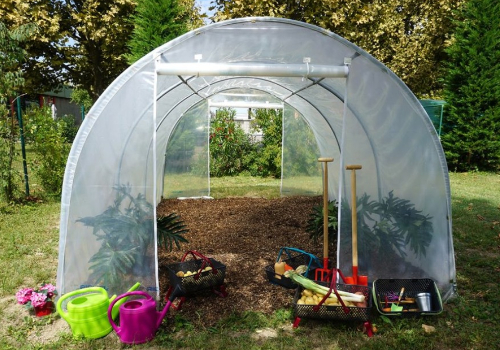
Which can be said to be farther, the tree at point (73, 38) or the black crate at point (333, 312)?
the tree at point (73, 38)

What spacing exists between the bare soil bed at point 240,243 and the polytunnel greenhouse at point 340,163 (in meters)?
0.61

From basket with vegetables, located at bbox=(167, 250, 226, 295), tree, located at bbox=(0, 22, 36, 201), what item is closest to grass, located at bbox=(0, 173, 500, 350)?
basket with vegetables, located at bbox=(167, 250, 226, 295)

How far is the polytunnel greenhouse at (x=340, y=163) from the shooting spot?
342cm

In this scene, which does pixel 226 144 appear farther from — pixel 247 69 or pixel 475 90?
pixel 247 69

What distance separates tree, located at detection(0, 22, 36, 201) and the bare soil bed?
2.71 meters

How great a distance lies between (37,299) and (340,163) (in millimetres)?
3061

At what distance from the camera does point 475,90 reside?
11367 mm

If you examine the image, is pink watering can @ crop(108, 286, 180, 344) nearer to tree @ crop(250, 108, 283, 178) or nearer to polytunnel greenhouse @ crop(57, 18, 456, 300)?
polytunnel greenhouse @ crop(57, 18, 456, 300)

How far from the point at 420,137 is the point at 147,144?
2.66m

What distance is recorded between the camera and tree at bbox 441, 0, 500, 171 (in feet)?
36.3

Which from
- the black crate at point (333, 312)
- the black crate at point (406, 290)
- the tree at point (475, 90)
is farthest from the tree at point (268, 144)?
the black crate at point (333, 312)

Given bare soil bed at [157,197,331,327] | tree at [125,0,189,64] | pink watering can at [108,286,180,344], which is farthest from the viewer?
tree at [125,0,189,64]

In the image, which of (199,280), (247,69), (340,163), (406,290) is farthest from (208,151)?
(406,290)

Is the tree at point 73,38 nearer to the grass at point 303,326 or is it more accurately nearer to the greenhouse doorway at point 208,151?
the greenhouse doorway at point 208,151
